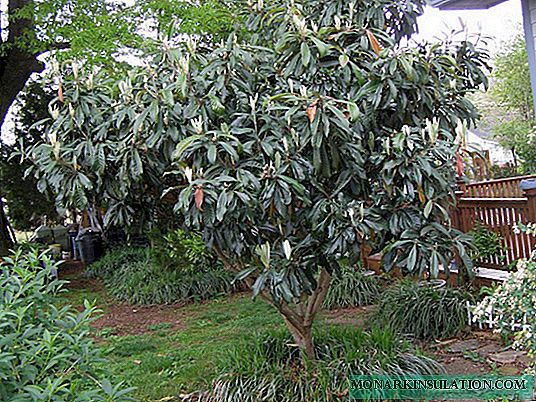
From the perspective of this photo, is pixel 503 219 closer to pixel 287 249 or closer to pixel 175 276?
pixel 287 249

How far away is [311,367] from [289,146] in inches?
66.0

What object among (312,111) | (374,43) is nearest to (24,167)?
(374,43)

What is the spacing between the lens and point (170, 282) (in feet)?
27.3

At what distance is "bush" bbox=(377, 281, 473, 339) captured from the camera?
5139 millimetres

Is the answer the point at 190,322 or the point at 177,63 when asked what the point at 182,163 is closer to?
the point at 177,63

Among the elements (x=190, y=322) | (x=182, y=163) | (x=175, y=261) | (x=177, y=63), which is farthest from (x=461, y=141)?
(x=175, y=261)

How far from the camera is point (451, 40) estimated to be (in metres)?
4.24

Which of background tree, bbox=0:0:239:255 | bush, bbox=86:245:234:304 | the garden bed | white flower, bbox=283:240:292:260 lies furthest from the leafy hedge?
white flower, bbox=283:240:292:260

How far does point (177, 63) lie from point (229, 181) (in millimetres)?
996

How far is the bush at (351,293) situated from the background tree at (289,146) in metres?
3.08

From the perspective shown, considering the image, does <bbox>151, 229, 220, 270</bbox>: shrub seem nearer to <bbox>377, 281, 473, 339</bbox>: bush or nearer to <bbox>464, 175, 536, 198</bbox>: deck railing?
<bbox>377, 281, 473, 339</bbox>: bush

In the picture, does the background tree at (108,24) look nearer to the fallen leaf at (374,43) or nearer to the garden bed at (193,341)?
the fallen leaf at (374,43)

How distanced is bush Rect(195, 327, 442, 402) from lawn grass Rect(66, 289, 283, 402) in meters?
0.35

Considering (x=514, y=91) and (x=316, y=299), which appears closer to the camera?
(x=316, y=299)
